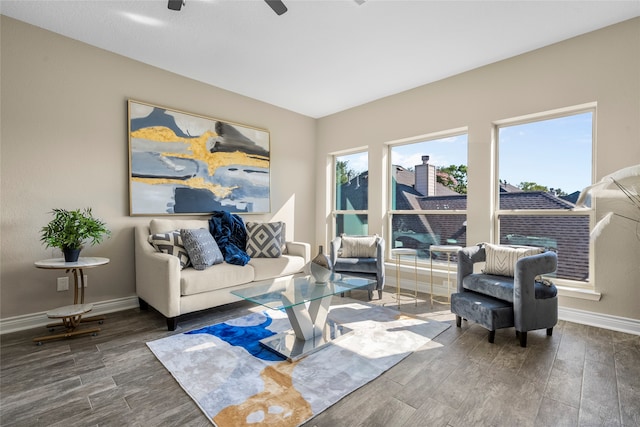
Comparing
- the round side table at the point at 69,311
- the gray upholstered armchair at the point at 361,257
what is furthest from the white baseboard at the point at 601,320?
the round side table at the point at 69,311

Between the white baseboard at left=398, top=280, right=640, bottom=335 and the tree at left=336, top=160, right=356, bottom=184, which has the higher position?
the tree at left=336, top=160, right=356, bottom=184

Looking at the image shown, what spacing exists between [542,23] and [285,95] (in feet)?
9.93

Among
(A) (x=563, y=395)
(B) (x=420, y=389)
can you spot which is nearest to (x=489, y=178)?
(A) (x=563, y=395)

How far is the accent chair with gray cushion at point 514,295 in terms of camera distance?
2.47 m

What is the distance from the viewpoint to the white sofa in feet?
9.16

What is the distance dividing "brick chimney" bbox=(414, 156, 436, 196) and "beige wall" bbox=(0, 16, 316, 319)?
3230mm

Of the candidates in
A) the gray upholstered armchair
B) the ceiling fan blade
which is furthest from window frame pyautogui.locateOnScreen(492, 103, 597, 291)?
the ceiling fan blade

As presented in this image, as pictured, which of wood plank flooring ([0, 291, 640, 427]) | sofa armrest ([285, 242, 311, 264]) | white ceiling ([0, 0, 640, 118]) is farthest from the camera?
sofa armrest ([285, 242, 311, 264])

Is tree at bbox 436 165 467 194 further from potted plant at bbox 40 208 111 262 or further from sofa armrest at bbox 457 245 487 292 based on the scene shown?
potted plant at bbox 40 208 111 262

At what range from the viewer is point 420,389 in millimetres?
1877

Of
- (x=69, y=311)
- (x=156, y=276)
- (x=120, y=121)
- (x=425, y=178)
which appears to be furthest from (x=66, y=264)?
(x=425, y=178)

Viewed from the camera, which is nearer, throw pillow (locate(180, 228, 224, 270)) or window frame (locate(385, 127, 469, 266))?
throw pillow (locate(180, 228, 224, 270))

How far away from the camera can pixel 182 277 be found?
9.46ft

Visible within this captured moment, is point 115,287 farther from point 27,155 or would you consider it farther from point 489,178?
point 489,178
